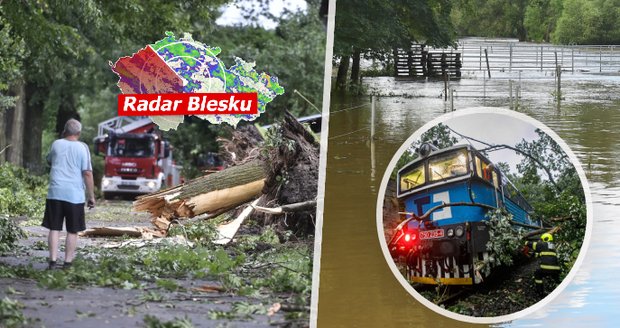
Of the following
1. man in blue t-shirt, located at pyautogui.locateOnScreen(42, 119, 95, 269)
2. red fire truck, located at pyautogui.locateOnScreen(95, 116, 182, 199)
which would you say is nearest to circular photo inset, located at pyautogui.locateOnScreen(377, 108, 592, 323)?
man in blue t-shirt, located at pyautogui.locateOnScreen(42, 119, 95, 269)

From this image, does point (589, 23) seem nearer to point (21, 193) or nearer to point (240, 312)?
point (240, 312)

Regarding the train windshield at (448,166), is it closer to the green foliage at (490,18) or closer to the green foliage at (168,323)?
the green foliage at (490,18)

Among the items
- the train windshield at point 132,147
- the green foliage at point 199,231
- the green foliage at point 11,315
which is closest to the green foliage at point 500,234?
the green foliage at point 199,231

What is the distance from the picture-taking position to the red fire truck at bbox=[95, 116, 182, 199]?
9414 millimetres

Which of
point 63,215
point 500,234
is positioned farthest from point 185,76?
point 500,234

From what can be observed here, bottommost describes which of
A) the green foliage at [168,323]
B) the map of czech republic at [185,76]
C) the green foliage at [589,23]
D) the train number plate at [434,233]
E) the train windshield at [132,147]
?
the green foliage at [168,323]

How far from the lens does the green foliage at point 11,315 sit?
16.6ft

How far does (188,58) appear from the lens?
5.94m

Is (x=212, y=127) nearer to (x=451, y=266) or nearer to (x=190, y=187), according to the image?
(x=190, y=187)

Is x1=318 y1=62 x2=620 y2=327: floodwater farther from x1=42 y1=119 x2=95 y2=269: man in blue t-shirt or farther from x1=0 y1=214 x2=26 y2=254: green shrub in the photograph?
x1=0 y1=214 x2=26 y2=254: green shrub

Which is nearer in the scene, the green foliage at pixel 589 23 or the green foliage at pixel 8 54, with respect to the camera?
the green foliage at pixel 589 23

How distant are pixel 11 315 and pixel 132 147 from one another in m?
6.13

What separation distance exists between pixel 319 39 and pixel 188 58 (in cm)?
890

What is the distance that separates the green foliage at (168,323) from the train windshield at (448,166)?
1503mm
